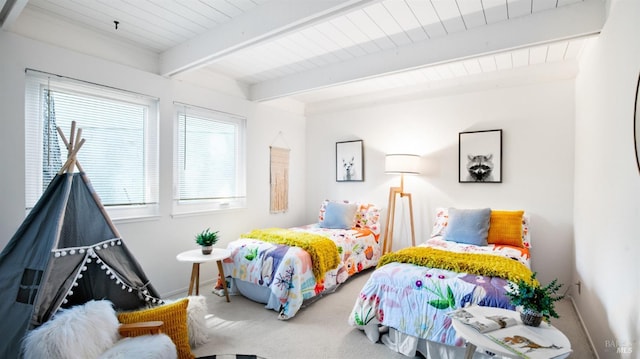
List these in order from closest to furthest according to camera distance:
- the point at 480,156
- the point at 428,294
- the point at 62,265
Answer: the point at 62,265
the point at 428,294
the point at 480,156

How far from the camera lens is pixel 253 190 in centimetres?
443

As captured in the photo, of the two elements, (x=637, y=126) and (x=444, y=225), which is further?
(x=444, y=225)

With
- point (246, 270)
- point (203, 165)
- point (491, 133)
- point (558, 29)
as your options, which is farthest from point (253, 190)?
point (558, 29)

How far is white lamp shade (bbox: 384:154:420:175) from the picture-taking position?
4012 millimetres

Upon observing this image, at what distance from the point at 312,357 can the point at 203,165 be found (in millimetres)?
2567

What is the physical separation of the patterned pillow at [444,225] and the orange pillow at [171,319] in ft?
9.38

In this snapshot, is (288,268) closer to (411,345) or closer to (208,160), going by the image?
(411,345)

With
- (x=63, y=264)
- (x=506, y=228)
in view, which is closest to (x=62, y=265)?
(x=63, y=264)

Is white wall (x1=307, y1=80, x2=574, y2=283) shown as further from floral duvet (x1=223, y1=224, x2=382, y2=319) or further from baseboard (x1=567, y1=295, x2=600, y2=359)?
floral duvet (x1=223, y1=224, x2=382, y2=319)

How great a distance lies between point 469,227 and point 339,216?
1.64 metres

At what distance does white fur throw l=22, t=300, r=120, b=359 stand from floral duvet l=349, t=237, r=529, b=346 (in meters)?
1.73

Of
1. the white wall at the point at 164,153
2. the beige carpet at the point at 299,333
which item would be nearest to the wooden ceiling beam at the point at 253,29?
the white wall at the point at 164,153

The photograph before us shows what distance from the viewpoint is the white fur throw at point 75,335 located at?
162cm

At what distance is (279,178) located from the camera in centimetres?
486
